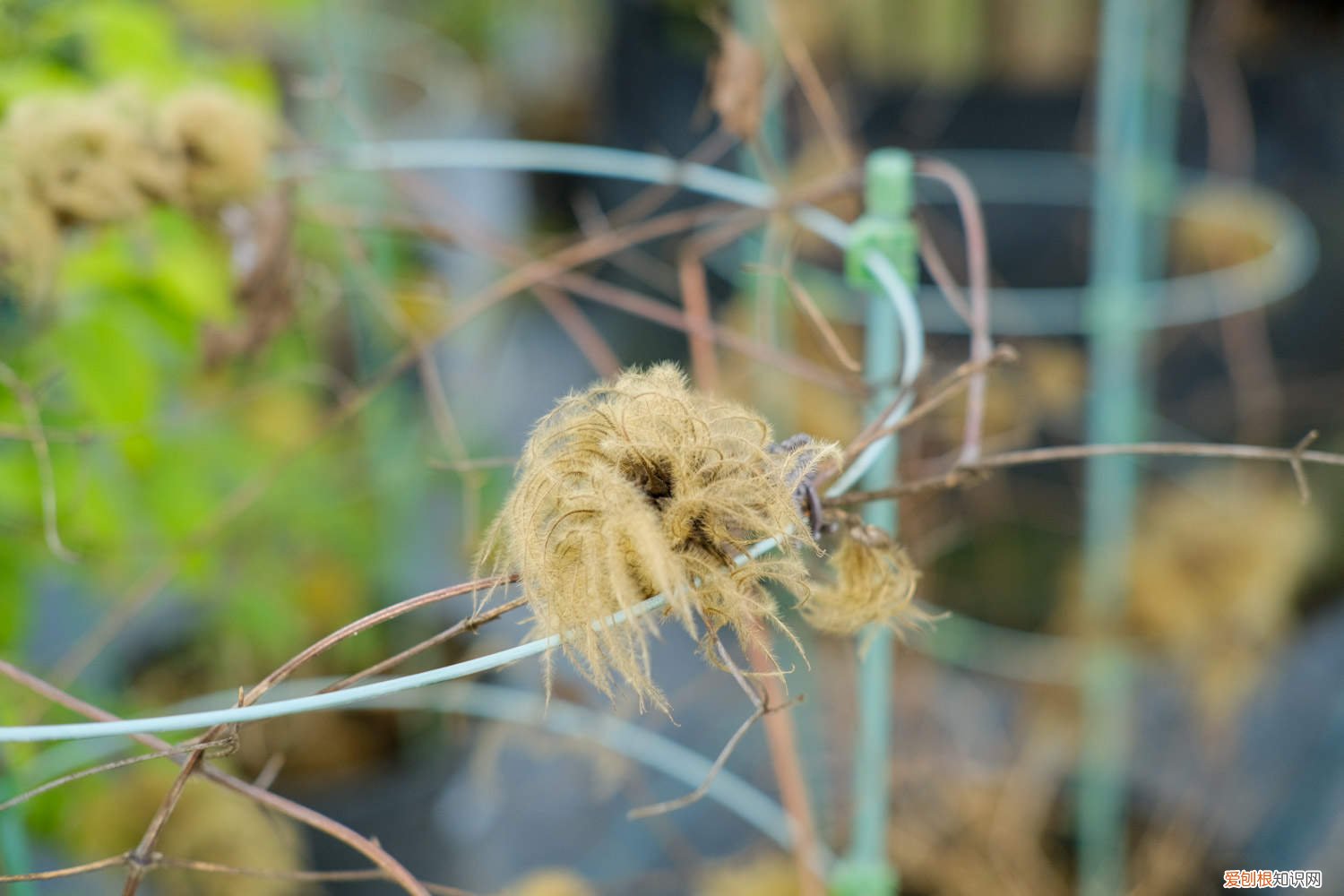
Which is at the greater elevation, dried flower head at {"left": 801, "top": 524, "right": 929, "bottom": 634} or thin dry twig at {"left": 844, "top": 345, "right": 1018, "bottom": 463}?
thin dry twig at {"left": 844, "top": 345, "right": 1018, "bottom": 463}

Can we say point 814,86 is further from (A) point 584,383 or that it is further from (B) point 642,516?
(A) point 584,383

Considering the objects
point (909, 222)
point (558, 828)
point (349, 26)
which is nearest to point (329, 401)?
point (349, 26)

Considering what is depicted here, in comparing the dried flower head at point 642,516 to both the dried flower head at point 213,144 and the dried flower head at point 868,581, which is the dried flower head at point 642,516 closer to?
the dried flower head at point 868,581

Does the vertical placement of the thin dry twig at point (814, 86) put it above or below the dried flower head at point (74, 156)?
above

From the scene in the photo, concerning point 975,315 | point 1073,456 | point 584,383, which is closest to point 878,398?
point 975,315

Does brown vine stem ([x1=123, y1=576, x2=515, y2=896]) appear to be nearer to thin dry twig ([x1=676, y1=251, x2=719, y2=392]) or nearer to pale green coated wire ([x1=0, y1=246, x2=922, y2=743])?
pale green coated wire ([x1=0, y1=246, x2=922, y2=743])

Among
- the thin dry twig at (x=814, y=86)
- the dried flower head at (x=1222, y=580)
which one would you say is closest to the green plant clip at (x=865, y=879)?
the thin dry twig at (x=814, y=86)

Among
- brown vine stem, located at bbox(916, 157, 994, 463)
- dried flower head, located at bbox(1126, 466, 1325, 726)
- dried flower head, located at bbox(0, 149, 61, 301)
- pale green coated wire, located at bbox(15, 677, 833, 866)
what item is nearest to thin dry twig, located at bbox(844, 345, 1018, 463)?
brown vine stem, located at bbox(916, 157, 994, 463)
